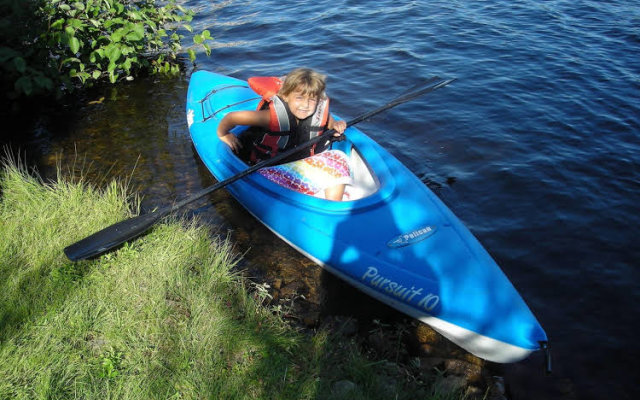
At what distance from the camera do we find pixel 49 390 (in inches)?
78.9

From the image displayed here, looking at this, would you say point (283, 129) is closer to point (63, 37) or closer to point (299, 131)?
point (299, 131)

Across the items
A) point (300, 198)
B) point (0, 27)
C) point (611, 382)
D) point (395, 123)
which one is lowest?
point (611, 382)

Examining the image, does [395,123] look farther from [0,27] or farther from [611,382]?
[0,27]

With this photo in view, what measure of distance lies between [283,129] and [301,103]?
0.28 m

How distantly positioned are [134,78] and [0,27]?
2.11 meters

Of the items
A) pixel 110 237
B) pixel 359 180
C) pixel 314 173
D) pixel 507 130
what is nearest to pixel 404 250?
pixel 314 173

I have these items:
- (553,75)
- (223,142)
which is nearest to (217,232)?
(223,142)

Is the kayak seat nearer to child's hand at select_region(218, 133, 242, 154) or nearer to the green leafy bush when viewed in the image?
child's hand at select_region(218, 133, 242, 154)

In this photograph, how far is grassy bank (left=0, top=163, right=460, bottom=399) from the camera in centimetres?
210

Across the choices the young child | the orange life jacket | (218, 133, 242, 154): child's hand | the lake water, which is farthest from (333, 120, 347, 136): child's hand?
the lake water

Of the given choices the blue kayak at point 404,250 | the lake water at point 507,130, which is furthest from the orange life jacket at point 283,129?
the lake water at point 507,130

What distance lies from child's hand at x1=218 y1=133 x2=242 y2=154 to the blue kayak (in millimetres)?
137

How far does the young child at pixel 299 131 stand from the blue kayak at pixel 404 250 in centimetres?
18

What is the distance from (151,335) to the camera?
2.31 meters
